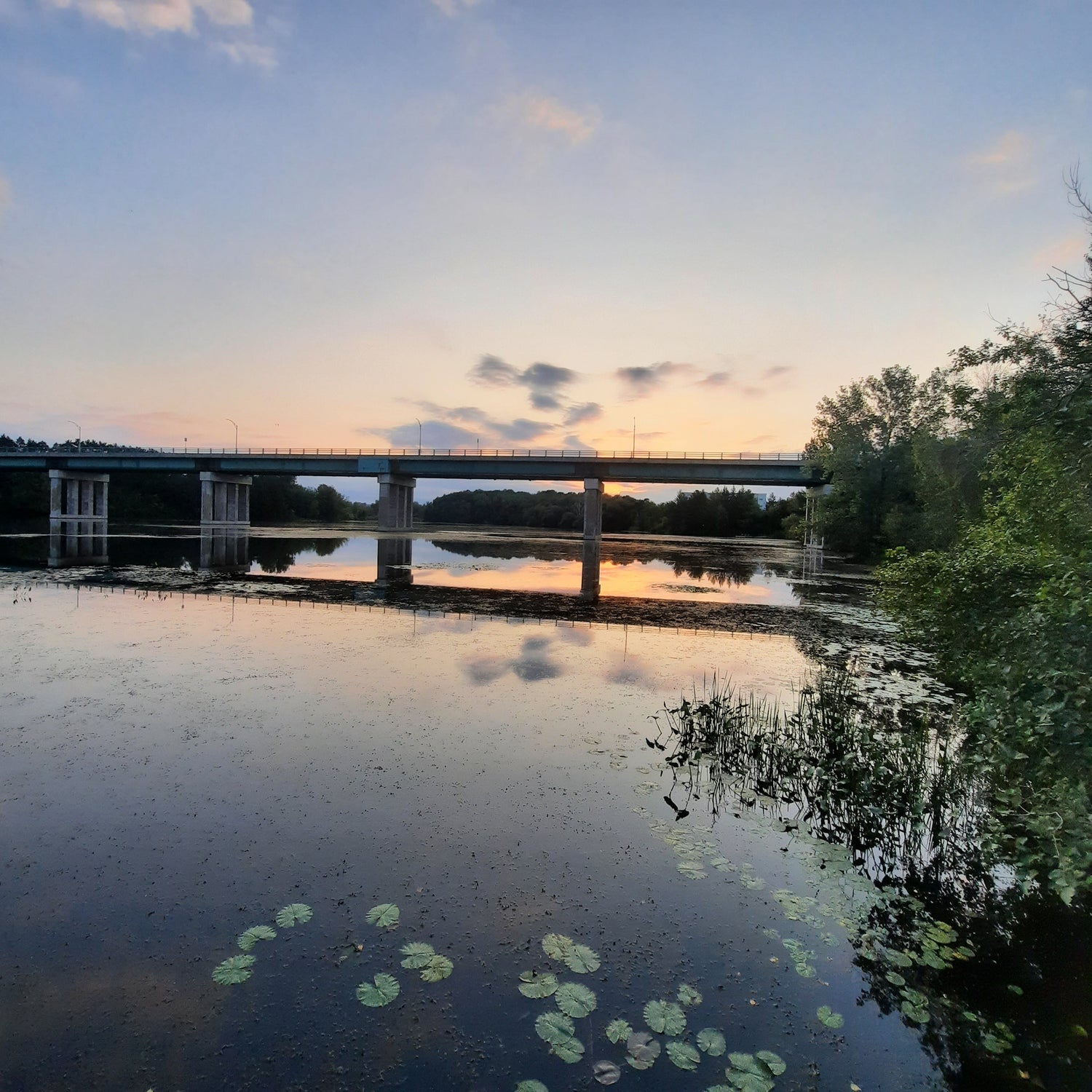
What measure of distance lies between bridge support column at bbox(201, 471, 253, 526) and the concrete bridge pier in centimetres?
5743

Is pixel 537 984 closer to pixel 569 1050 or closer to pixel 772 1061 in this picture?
pixel 569 1050

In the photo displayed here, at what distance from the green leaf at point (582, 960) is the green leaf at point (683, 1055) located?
33.6 inches

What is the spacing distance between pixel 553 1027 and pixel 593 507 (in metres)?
84.2

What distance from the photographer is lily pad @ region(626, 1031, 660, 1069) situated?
14.3 ft

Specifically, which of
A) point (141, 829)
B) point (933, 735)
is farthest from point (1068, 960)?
point (141, 829)

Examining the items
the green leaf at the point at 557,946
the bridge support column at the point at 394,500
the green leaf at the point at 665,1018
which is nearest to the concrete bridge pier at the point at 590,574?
the green leaf at the point at 557,946

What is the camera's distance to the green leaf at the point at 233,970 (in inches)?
195

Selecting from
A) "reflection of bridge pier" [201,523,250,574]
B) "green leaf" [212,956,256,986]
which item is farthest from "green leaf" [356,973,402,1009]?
"reflection of bridge pier" [201,523,250,574]

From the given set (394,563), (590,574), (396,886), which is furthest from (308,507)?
(396,886)

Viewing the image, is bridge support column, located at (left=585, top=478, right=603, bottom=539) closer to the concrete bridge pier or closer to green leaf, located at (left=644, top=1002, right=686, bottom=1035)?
the concrete bridge pier

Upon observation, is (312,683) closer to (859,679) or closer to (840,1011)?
(840,1011)

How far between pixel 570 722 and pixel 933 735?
6129 millimetres

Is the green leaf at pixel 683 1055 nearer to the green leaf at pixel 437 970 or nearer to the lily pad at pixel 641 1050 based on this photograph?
the lily pad at pixel 641 1050

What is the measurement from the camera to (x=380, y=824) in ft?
24.4
